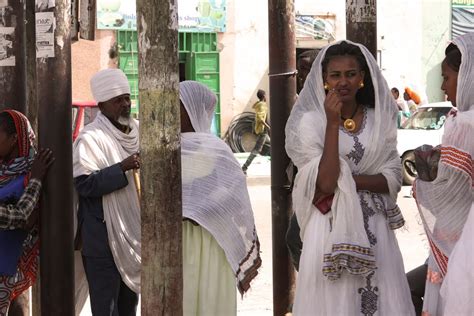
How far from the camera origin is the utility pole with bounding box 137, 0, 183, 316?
3.88 meters

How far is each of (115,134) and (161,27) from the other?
1591 mm

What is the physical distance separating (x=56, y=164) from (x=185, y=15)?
17.7 meters

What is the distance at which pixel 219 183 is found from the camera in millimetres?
4973

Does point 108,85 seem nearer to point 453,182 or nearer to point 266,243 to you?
point 453,182

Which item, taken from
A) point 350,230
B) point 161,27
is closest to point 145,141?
point 161,27

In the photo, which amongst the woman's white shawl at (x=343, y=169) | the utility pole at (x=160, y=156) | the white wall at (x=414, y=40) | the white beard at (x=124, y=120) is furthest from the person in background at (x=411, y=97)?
the utility pole at (x=160, y=156)

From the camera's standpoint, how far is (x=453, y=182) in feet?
12.9

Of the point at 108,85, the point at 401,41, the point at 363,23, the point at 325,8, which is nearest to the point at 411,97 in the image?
the point at 401,41

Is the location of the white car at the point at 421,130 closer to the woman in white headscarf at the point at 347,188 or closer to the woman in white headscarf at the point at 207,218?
the woman in white headscarf at the point at 207,218

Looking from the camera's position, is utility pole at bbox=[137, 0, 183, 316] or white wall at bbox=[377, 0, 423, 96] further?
white wall at bbox=[377, 0, 423, 96]

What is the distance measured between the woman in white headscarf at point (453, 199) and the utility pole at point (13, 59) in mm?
2797

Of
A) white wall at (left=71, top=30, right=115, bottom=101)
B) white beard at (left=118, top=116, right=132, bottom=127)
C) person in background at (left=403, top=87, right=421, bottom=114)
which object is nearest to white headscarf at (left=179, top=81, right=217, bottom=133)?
white beard at (left=118, top=116, right=132, bottom=127)

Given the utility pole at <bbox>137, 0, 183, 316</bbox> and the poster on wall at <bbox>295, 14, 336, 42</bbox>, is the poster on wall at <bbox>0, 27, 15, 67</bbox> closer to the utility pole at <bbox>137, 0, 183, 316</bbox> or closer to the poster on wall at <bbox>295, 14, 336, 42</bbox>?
the utility pole at <bbox>137, 0, 183, 316</bbox>

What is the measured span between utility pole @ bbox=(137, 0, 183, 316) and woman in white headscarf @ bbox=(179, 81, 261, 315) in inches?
37.6
